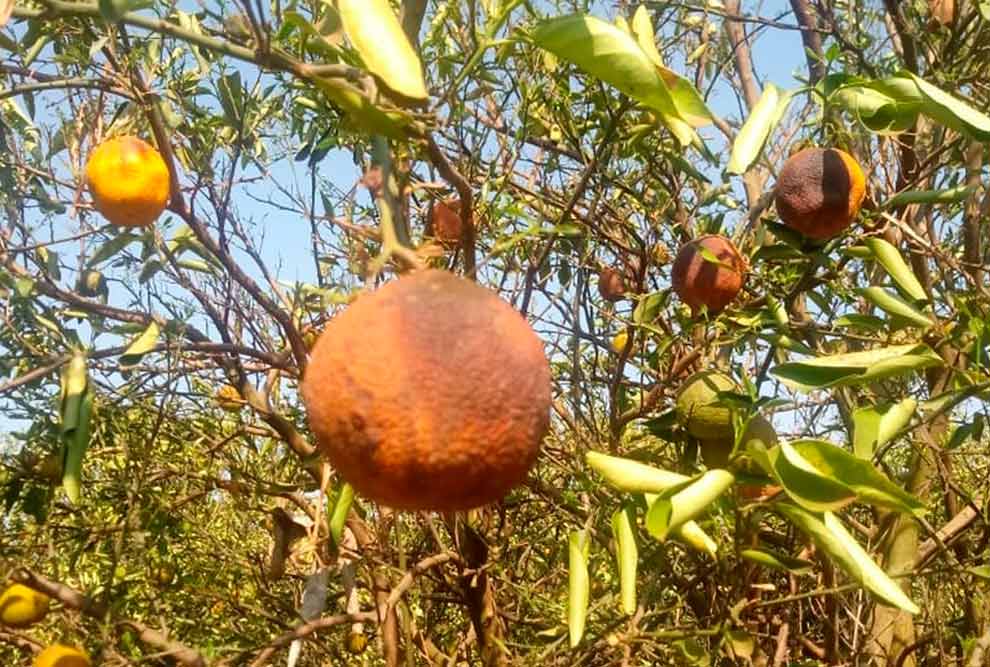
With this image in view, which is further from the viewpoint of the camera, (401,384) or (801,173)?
(801,173)

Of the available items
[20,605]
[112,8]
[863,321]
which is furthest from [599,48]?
[20,605]

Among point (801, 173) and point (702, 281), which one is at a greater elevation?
point (801, 173)

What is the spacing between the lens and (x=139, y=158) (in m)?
1.51

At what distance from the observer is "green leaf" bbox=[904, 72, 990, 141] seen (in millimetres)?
802

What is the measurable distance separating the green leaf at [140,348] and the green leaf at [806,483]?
3.05ft

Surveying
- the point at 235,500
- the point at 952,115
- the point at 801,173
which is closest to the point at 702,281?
the point at 801,173

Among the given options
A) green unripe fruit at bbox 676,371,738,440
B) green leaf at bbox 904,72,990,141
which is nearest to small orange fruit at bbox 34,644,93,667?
green unripe fruit at bbox 676,371,738,440

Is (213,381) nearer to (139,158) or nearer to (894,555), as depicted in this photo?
(139,158)

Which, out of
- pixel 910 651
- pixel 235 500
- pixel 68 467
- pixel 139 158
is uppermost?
pixel 139 158

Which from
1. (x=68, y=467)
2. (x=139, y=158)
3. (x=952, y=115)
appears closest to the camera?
(x=952, y=115)

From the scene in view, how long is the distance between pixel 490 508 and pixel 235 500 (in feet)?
1.90

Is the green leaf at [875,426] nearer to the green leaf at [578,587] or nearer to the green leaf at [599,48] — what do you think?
the green leaf at [578,587]

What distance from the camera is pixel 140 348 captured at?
135cm

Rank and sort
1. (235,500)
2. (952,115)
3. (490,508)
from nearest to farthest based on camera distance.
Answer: (952,115) < (490,508) < (235,500)
